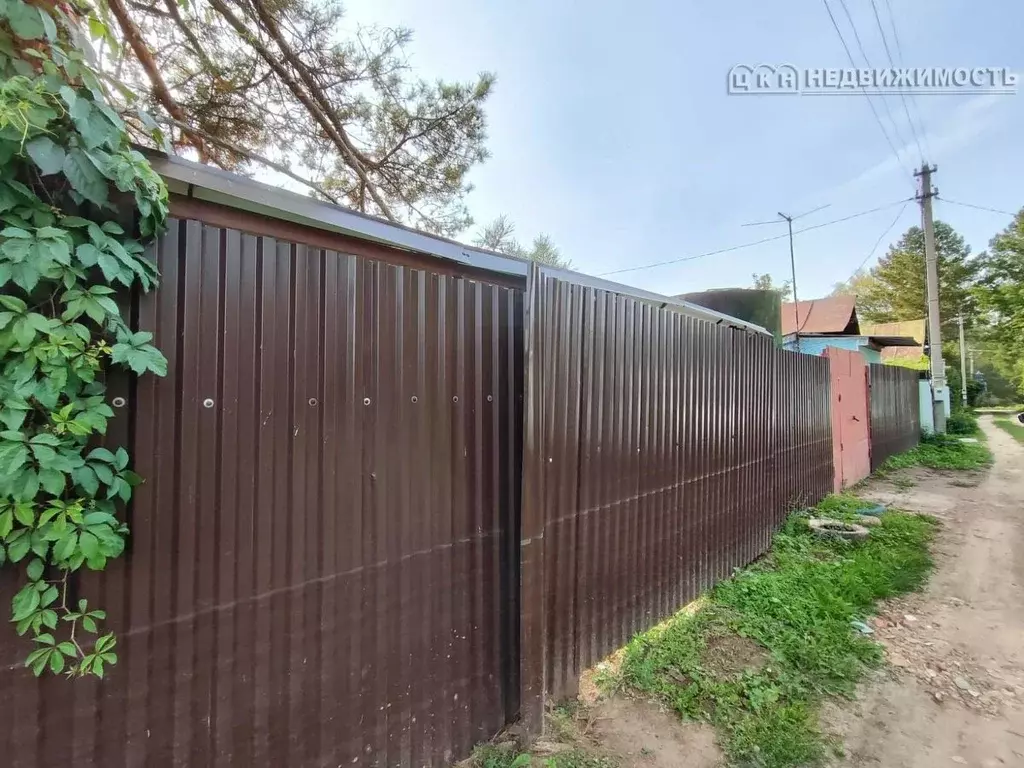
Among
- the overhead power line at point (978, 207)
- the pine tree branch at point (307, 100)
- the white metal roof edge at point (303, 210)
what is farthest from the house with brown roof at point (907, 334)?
the white metal roof edge at point (303, 210)

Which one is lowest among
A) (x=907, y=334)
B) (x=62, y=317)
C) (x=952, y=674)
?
(x=952, y=674)

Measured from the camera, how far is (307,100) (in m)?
4.11

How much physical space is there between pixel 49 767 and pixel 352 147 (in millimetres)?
5042

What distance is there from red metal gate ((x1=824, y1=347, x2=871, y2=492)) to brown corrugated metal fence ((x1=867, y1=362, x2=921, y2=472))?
1.99 feet

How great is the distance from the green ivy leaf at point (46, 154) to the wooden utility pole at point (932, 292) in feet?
55.3

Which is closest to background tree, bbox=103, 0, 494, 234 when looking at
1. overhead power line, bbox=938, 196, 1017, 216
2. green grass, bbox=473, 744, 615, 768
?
green grass, bbox=473, 744, 615, 768

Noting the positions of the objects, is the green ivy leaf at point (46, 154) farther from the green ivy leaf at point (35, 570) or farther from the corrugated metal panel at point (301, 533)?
the green ivy leaf at point (35, 570)

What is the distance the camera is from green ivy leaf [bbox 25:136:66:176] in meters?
1.01

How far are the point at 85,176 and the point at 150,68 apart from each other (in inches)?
124

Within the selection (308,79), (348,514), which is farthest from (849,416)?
(308,79)

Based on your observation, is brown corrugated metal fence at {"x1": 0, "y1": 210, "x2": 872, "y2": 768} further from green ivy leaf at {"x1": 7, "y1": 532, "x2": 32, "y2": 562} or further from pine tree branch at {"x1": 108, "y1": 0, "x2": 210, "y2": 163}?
pine tree branch at {"x1": 108, "y1": 0, "x2": 210, "y2": 163}

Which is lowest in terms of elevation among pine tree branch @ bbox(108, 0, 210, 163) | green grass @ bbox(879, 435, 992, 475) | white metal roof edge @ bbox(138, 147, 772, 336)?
green grass @ bbox(879, 435, 992, 475)

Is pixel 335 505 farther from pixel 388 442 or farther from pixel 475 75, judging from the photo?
pixel 475 75

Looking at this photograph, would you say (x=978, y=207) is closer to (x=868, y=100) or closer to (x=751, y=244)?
(x=751, y=244)
